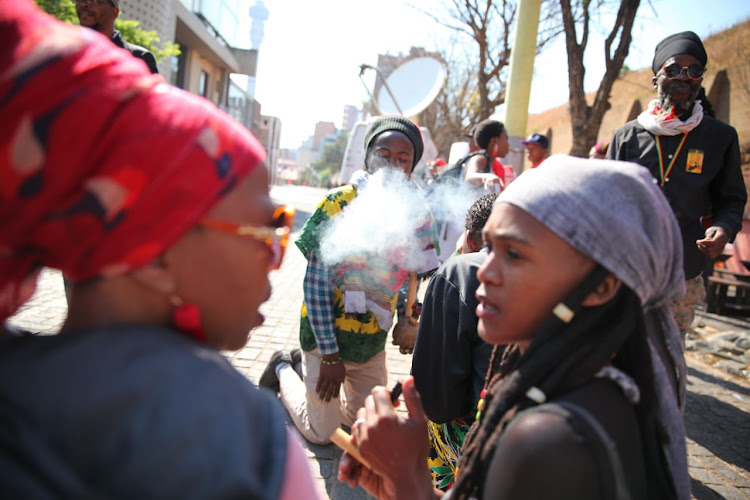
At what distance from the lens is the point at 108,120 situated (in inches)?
33.6

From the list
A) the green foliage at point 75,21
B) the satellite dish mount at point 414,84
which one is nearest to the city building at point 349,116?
the satellite dish mount at point 414,84

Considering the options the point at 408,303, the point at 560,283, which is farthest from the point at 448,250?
the point at 560,283

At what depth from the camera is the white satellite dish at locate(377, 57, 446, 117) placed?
12484 mm

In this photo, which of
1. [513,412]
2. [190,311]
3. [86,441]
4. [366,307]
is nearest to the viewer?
[86,441]

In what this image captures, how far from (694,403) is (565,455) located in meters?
4.40

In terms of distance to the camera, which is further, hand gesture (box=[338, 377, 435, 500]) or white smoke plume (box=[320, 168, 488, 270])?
white smoke plume (box=[320, 168, 488, 270])

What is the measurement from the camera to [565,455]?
1.10 metres

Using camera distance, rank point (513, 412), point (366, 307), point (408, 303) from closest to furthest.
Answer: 1. point (513, 412)
2. point (366, 307)
3. point (408, 303)

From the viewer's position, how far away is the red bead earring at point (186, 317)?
3.21 feet

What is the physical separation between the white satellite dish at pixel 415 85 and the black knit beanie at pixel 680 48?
904cm

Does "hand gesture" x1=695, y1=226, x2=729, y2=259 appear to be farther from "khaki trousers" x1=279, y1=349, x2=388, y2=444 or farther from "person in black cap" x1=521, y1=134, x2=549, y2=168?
"person in black cap" x1=521, y1=134, x2=549, y2=168

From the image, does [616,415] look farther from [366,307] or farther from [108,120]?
[366,307]

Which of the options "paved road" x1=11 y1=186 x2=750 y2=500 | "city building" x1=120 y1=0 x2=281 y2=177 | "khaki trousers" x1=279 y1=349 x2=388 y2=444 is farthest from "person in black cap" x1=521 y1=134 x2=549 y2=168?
"city building" x1=120 y1=0 x2=281 y2=177

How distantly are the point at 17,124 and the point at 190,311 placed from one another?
0.44 meters
